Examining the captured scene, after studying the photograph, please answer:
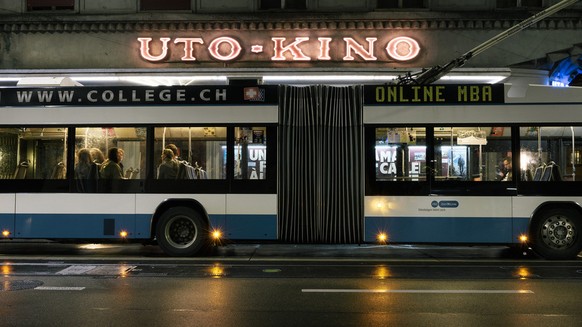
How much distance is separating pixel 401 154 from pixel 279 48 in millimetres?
8026

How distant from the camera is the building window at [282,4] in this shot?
17547 mm

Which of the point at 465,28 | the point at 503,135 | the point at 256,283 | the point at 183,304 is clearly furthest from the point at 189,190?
the point at 465,28

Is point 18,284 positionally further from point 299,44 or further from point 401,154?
point 299,44

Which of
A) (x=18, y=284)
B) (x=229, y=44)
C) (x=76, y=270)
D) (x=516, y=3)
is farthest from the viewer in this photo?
(x=516, y=3)

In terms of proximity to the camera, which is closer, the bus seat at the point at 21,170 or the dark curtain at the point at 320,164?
the dark curtain at the point at 320,164

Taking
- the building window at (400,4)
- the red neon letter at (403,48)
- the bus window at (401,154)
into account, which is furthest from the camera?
the building window at (400,4)

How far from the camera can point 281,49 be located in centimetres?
1684

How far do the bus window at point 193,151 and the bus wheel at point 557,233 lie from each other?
582 centimetres

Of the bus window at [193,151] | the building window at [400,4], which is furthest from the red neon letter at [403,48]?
the bus window at [193,151]

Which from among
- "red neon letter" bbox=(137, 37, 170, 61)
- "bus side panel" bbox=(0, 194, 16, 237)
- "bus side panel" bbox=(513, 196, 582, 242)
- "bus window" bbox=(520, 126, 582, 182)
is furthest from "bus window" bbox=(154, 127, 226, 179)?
"red neon letter" bbox=(137, 37, 170, 61)

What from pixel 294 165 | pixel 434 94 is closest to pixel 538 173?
pixel 434 94

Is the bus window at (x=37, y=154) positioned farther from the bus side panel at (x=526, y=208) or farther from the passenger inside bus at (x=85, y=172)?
the bus side panel at (x=526, y=208)

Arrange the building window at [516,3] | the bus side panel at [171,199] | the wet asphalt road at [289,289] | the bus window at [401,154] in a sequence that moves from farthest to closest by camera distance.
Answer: the building window at [516,3] < the bus side panel at [171,199] < the bus window at [401,154] < the wet asphalt road at [289,289]

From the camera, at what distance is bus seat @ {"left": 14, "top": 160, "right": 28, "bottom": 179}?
10234mm
